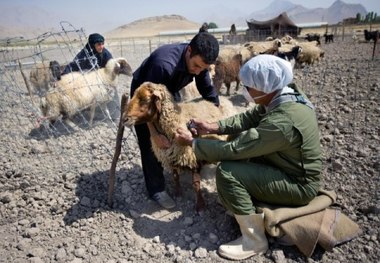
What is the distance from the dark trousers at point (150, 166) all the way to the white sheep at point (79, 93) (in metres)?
2.90

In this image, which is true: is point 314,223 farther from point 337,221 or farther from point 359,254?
point 359,254

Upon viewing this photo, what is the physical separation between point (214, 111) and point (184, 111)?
0.47 m

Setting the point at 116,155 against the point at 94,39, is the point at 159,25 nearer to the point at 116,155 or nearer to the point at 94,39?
the point at 94,39

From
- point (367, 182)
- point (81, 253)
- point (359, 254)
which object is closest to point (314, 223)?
point (359, 254)

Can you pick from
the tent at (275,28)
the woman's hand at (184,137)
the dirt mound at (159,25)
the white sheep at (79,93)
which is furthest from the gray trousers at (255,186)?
the dirt mound at (159,25)

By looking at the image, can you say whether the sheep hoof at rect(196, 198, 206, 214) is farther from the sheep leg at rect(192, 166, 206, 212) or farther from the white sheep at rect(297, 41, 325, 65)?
the white sheep at rect(297, 41, 325, 65)

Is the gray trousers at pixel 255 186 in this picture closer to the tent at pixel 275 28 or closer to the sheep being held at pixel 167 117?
the sheep being held at pixel 167 117

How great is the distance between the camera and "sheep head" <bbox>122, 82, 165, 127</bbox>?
319cm

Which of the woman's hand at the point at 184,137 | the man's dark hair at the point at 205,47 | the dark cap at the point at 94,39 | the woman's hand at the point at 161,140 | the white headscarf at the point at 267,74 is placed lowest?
the woman's hand at the point at 161,140

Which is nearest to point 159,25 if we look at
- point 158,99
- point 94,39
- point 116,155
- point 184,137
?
point 94,39

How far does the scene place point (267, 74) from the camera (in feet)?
8.75

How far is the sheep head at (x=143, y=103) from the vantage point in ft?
10.5

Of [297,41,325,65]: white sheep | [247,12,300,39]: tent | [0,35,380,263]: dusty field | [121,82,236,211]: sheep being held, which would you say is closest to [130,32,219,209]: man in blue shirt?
[121,82,236,211]: sheep being held

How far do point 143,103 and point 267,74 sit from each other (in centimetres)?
127
